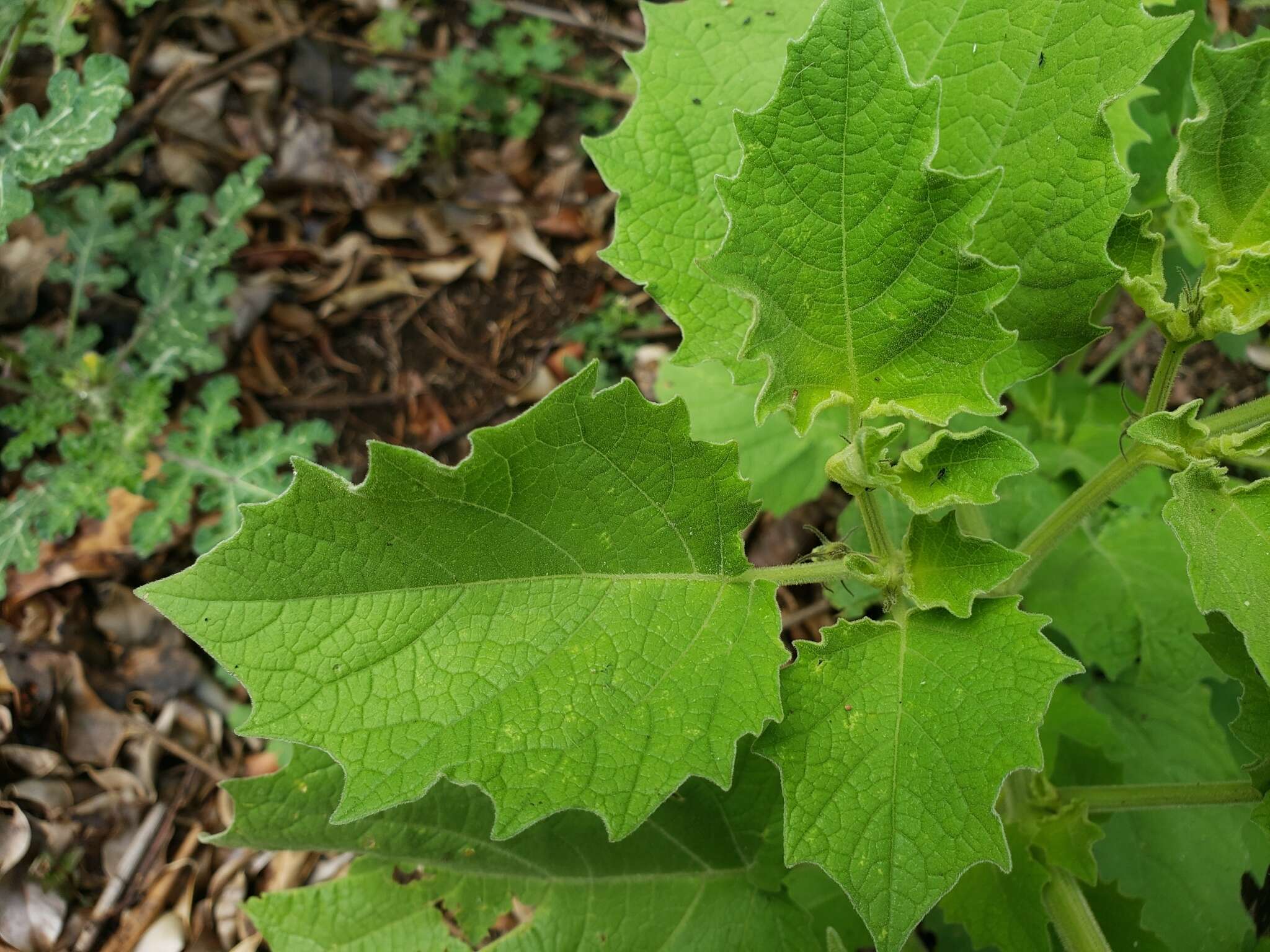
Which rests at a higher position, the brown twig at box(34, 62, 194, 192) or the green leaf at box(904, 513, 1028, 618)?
the green leaf at box(904, 513, 1028, 618)

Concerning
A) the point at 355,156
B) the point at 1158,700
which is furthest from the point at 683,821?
the point at 355,156

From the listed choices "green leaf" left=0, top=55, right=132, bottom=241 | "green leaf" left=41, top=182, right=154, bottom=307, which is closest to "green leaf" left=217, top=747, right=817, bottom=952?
"green leaf" left=0, top=55, right=132, bottom=241

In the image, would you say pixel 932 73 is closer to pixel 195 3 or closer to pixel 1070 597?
pixel 1070 597

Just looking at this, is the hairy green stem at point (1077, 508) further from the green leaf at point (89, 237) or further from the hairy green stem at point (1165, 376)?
the green leaf at point (89, 237)

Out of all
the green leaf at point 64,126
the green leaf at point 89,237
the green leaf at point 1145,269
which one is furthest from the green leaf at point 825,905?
the green leaf at point 89,237

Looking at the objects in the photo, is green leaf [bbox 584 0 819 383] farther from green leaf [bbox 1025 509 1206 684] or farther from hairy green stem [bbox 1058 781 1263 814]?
green leaf [bbox 1025 509 1206 684]

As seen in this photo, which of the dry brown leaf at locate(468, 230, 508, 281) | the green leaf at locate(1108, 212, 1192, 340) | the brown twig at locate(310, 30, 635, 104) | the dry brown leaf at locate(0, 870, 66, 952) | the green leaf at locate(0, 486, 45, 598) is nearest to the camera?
the green leaf at locate(1108, 212, 1192, 340)
